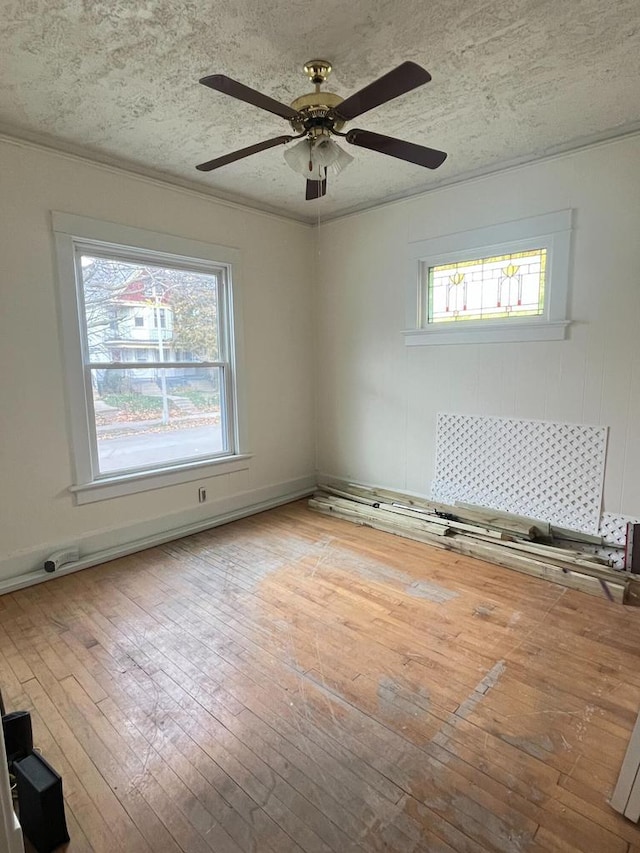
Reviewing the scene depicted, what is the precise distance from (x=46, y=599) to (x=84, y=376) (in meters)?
1.45

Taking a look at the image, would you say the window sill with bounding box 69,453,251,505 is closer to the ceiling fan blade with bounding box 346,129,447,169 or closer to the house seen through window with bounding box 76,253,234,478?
the house seen through window with bounding box 76,253,234,478

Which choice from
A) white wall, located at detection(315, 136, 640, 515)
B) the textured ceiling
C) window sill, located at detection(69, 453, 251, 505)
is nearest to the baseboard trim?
window sill, located at detection(69, 453, 251, 505)

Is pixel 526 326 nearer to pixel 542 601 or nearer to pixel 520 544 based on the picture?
pixel 520 544

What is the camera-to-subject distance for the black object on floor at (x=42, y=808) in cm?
129

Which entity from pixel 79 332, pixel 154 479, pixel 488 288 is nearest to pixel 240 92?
pixel 79 332

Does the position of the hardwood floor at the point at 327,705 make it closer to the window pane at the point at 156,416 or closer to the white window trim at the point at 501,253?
the window pane at the point at 156,416

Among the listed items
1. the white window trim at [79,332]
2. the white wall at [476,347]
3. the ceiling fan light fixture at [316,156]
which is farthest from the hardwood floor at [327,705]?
the ceiling fan light fixture at [316,156]

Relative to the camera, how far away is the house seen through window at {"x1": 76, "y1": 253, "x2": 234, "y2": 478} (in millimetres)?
3189

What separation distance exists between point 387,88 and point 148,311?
95.1 inches

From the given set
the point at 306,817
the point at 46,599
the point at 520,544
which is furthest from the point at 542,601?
the point at 46,599

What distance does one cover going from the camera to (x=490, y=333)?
3473mm

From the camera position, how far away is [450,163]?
3.32 metres

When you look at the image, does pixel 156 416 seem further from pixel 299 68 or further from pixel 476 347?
pixel 476 347

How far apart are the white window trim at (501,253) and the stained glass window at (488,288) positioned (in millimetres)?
51
